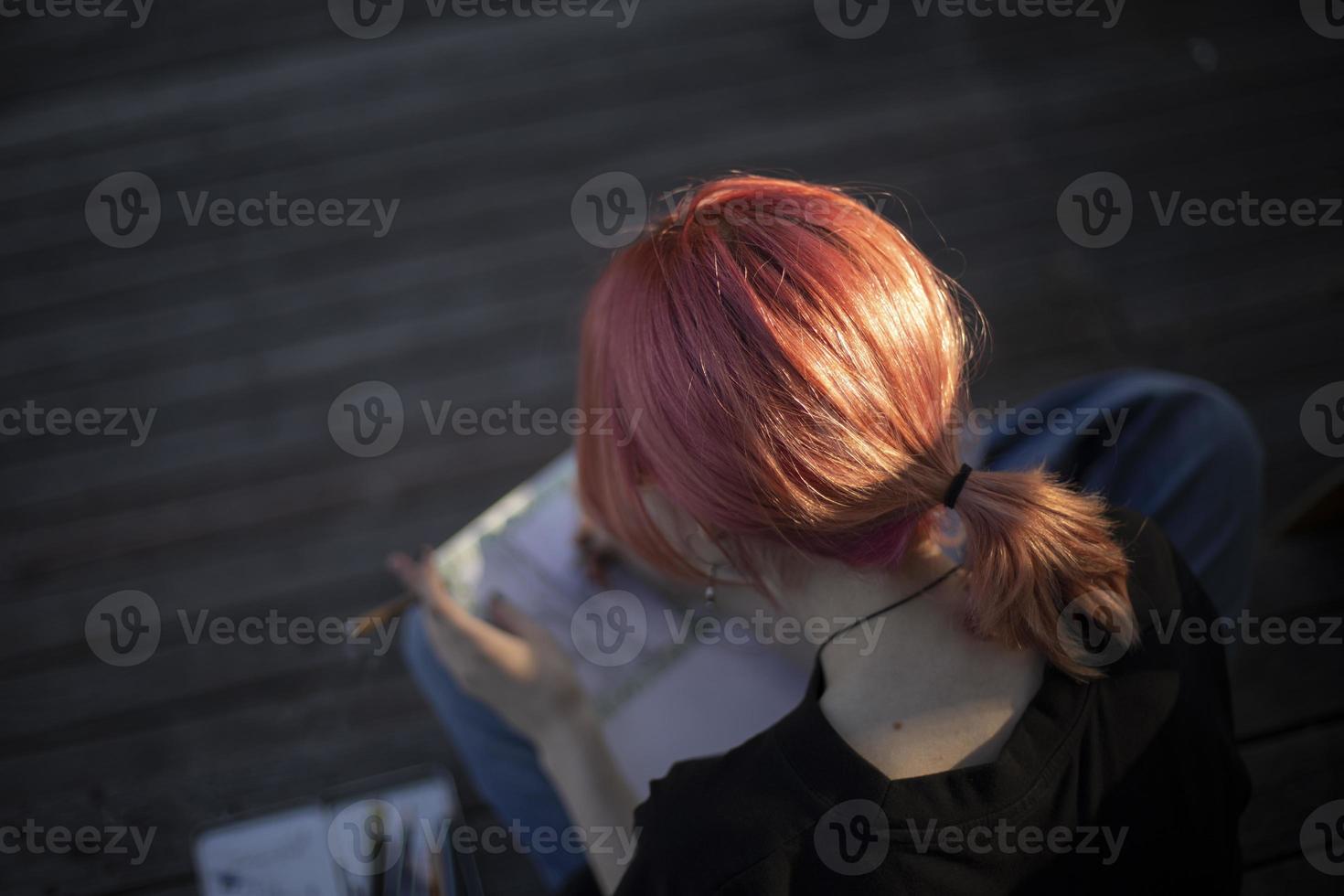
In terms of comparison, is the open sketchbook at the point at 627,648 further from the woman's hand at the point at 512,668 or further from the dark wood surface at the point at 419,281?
the dark wood surface at the point at 419,281

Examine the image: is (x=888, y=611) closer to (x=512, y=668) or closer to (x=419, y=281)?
(x=512, y=668)

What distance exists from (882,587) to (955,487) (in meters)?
0.15

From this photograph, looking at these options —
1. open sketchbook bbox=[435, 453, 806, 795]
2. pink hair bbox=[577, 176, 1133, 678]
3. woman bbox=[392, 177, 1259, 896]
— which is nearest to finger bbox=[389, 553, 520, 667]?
open sketchbook bbox=[435, 453, 806, 795]

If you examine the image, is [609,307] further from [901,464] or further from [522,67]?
[522,67]

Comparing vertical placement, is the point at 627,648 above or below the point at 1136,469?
below

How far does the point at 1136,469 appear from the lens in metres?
1.16

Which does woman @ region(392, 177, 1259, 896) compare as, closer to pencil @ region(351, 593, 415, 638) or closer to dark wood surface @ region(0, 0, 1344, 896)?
pencil @ region(351, 593, 415, 638)

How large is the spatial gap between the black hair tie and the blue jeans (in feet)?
0.95

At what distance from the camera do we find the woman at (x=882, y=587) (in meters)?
0.76

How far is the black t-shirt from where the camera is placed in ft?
2.49

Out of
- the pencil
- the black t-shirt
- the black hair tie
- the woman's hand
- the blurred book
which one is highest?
the black hair tie

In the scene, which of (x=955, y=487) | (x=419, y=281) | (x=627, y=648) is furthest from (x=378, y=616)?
(x=419, y=281)

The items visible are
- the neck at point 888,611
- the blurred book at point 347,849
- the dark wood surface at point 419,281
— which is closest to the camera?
the neck at point 888,611

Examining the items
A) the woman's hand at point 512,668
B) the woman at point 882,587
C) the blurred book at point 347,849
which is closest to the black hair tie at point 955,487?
the woman at point 882,587
